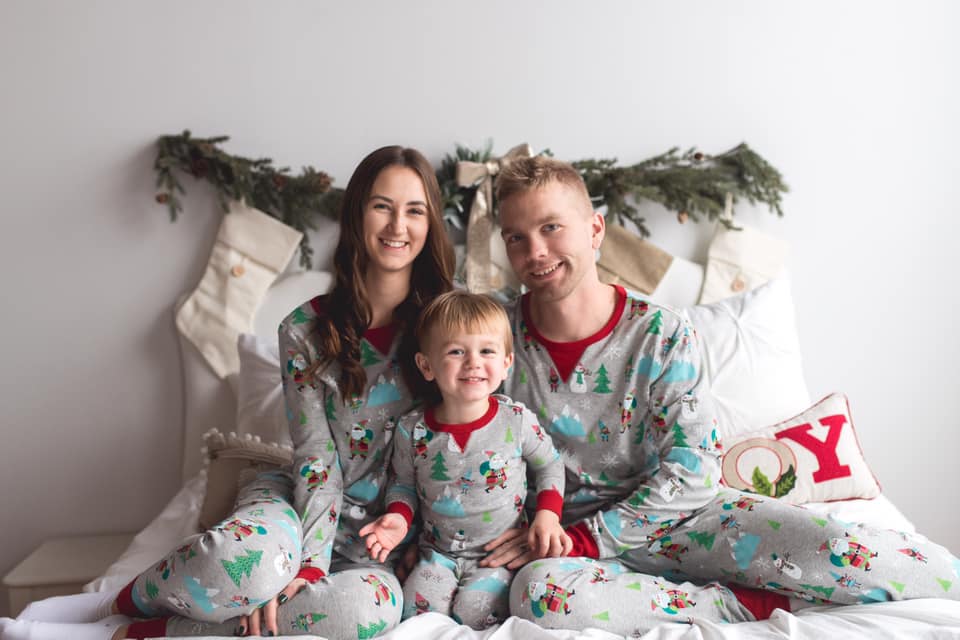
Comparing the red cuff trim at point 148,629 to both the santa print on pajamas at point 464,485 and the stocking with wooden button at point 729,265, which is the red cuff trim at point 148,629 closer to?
the santa print on pajamas at point 464,485

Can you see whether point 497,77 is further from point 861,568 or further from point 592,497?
point 861,568

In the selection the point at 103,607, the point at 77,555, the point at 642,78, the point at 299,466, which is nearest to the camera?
the point at 103,607

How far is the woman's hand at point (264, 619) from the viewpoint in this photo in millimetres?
1345

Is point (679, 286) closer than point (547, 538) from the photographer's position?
No

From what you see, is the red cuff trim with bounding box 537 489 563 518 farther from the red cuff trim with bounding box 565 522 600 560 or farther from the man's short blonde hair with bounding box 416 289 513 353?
the man's short blonde hair with bounding box 416 289 513 353


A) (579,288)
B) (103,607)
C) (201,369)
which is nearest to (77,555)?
(201,369)

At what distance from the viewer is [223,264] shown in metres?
2.21

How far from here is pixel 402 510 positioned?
1553 mm

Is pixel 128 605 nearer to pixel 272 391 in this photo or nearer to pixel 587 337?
pixel 272 391

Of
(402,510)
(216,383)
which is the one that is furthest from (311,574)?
(216,383)

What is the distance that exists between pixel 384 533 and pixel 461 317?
16.2 inches

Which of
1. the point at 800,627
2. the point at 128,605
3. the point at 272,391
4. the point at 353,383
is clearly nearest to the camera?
the point at 800,627

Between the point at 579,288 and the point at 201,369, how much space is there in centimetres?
112

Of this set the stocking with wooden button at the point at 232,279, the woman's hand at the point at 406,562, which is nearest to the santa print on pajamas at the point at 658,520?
the woman's hand at the point at 406,562
